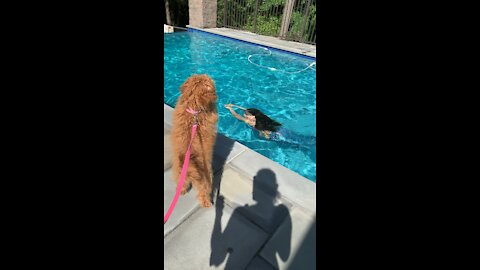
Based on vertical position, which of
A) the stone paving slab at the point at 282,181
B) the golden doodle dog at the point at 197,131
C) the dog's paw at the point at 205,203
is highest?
the golden doodle dog at the point at 197,131

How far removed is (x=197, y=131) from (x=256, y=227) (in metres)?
1.29

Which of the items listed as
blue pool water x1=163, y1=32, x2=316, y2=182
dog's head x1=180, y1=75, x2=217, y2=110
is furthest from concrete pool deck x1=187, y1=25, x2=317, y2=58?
dog's head x1=180, y1=75, x2=217, y2=110

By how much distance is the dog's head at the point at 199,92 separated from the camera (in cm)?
254

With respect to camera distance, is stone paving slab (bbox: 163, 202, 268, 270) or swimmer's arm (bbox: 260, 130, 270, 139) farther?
swimmer's arm (bbox: 260, 130, 270, 139)

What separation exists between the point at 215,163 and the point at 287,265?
5.56 ft

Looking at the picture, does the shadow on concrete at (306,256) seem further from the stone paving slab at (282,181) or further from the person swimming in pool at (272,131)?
the person swimming in pool at (272,131)

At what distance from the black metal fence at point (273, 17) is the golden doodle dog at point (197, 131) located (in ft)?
46.2

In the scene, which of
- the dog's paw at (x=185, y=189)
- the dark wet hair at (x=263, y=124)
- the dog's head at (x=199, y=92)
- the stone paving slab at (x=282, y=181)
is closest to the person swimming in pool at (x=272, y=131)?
the dark wet hair at (x=263, y=124)

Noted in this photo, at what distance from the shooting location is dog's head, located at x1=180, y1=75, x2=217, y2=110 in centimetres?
254

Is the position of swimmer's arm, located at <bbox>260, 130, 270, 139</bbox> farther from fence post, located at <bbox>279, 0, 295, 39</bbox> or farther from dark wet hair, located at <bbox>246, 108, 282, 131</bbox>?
fence post, located at <bbox>279, 0, 295, 39</bbox>

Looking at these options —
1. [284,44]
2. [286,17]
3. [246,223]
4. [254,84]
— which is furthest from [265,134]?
[286,17]

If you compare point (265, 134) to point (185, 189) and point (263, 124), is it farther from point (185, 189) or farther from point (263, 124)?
point (185, 189)

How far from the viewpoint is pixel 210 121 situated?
269 centimetres
